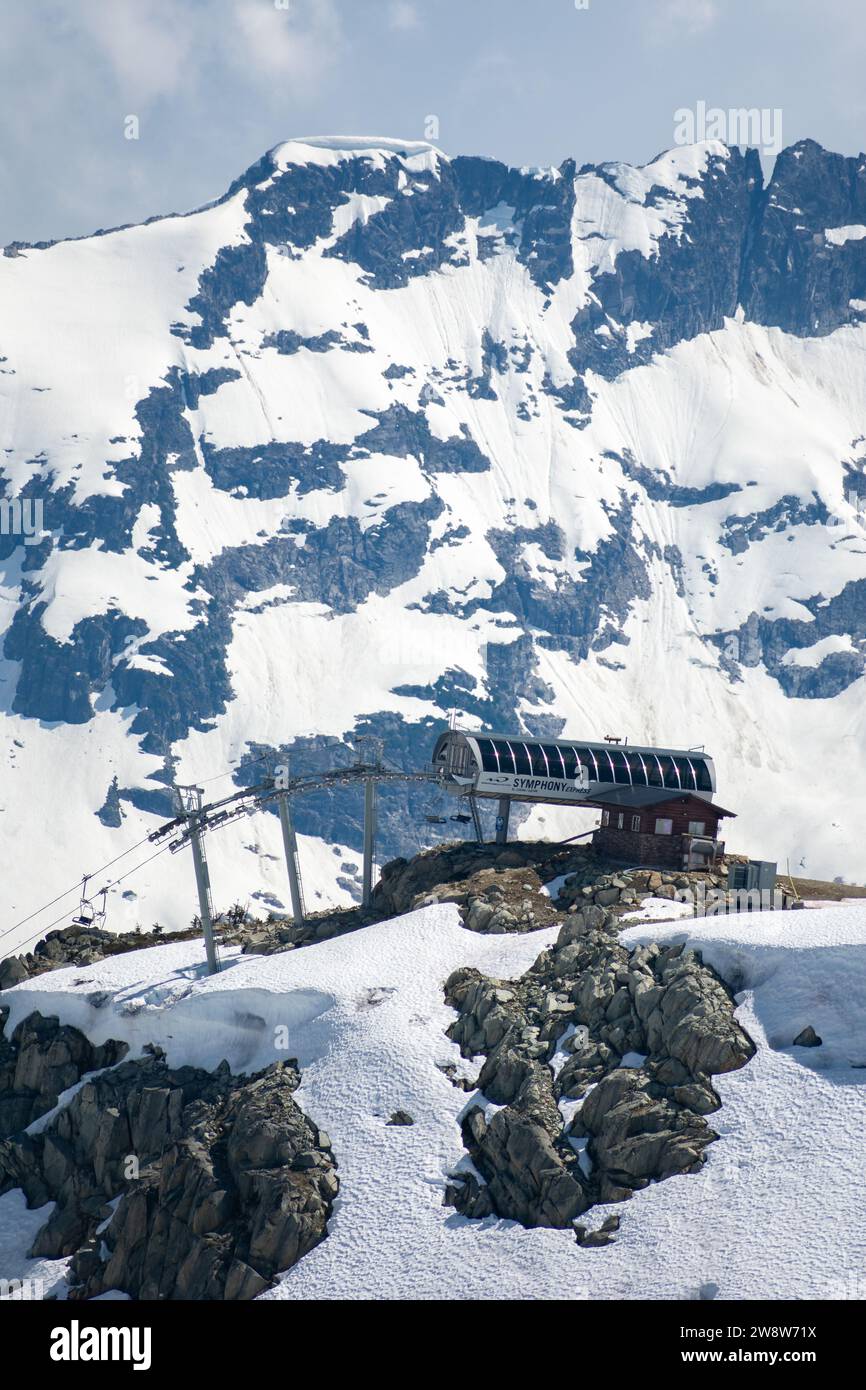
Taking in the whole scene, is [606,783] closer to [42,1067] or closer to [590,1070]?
[590,1070]

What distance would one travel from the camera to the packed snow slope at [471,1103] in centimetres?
4603

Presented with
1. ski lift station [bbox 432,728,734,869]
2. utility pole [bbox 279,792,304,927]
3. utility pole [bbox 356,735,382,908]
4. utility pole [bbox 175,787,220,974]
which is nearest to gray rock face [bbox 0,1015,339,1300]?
utility pole [bbox 175,787,220,974]

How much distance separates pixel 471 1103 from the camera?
56594 millimetres

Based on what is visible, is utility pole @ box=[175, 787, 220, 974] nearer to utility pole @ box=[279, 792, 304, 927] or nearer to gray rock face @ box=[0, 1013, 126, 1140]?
utility pole @ box=[279, 792, 304, 927]

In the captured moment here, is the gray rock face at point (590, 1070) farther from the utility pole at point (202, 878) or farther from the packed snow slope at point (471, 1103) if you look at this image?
the utility pole at point (202, 878)

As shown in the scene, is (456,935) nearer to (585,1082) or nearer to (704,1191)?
(585,1082)

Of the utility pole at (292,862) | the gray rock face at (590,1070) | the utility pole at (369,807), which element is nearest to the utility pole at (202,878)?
the utility pole at (292,862)

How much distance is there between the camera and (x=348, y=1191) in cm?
5384

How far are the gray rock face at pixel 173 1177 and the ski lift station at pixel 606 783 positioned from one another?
2595cm

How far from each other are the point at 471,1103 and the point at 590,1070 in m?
4.26

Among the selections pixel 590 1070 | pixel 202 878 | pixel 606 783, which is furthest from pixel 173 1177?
pixel 606 783

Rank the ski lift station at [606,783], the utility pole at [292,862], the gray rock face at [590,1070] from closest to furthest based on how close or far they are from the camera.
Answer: the gray rock face at [590,1070], the ski lift station at [606,783], the utility pole at [292,862]
